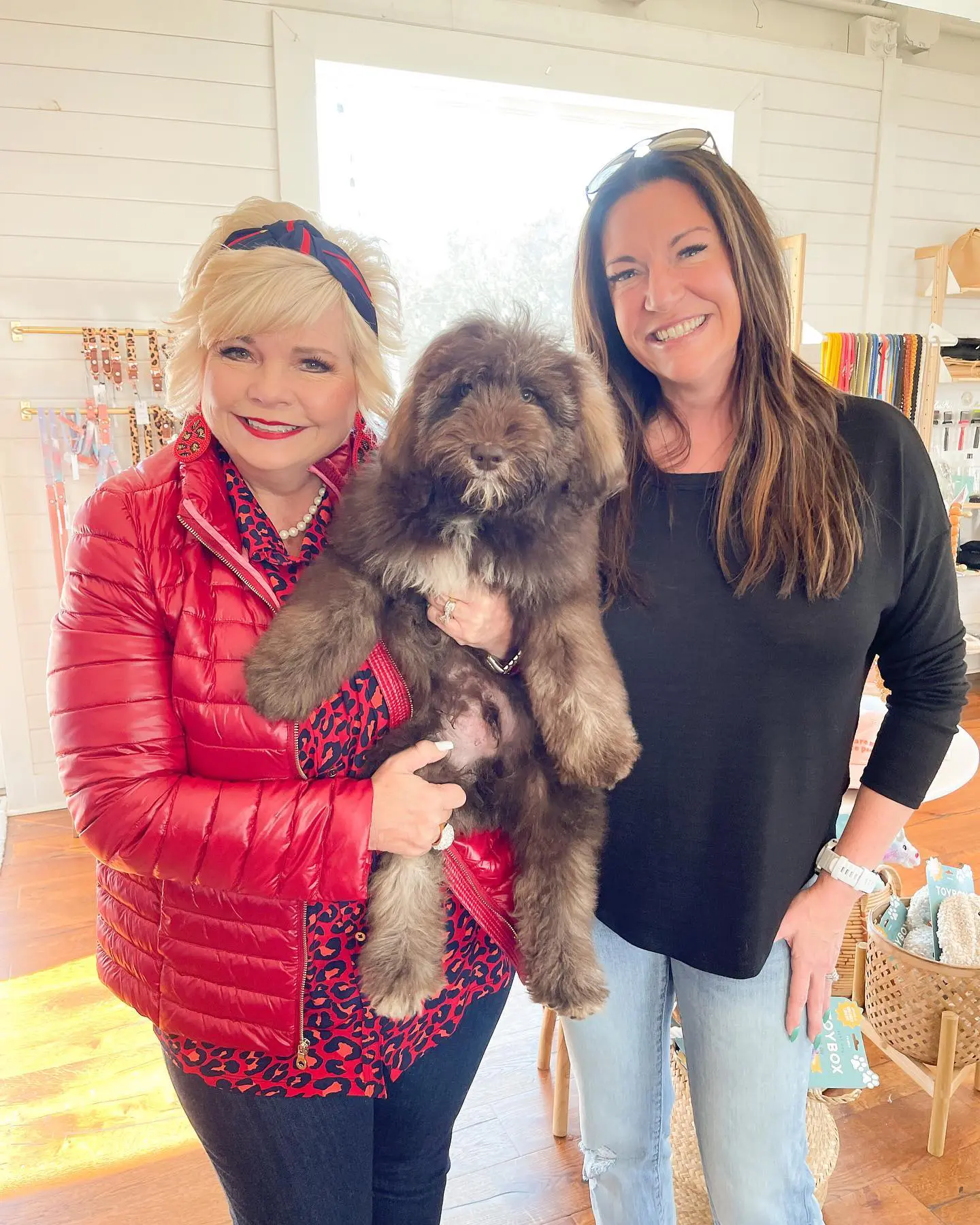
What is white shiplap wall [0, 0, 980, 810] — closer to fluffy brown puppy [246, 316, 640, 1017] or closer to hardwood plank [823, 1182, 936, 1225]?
fluffy brown puppy [246, 316, 640, 1017]

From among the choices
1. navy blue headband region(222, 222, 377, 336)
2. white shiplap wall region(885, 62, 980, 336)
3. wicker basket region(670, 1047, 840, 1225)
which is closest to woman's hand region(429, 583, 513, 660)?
navy blue headband region(222, 222, 377, 336)

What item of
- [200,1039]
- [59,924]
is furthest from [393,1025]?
[59,924]

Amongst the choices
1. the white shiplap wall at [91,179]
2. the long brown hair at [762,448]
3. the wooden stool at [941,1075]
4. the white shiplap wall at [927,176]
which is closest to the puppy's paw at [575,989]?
the long brown hair at [762,448]

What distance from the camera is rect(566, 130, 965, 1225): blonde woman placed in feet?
4.02

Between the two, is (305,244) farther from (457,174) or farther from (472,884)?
(457,174)

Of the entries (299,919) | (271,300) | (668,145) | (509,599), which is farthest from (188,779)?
(668,145)

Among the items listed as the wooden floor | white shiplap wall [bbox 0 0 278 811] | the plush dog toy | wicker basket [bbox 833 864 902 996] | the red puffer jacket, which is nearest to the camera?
the red puffer jacket

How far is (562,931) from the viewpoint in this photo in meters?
1.39

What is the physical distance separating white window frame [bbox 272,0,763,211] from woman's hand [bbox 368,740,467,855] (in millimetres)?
3471

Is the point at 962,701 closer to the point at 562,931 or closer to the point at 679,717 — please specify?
the point at 679,717

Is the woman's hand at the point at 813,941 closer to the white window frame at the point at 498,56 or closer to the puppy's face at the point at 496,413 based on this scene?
the puppy's face at the point at 496,413

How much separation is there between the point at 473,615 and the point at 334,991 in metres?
0.61

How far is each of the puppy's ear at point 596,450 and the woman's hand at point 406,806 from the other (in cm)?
49

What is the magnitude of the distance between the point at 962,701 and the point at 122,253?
→ 378 cm
